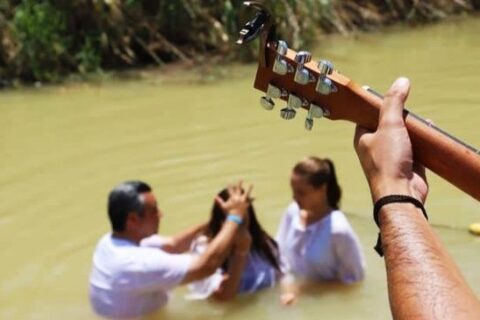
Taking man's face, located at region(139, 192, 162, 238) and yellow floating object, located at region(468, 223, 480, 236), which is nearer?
man's face, located at region(139, 192, 162, 238)

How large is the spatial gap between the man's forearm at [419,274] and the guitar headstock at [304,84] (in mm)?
330

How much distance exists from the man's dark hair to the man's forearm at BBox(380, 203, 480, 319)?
128 inches

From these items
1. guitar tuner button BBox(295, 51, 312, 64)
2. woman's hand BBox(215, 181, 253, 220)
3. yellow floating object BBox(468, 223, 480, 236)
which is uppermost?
guitar tuner button BBox(295, 51, 312, 64)

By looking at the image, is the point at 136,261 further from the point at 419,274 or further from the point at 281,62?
the point at 419,274

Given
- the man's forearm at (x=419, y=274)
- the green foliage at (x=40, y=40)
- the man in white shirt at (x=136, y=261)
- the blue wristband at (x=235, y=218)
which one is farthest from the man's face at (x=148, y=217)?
the green foliage at (x=40, y=40)

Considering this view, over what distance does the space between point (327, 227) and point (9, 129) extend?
5218 mm

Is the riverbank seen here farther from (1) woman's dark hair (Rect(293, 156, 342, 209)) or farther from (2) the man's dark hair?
(2) the man's dark hair

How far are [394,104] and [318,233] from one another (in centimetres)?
347

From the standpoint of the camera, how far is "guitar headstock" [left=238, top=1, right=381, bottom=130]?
1.98 meters

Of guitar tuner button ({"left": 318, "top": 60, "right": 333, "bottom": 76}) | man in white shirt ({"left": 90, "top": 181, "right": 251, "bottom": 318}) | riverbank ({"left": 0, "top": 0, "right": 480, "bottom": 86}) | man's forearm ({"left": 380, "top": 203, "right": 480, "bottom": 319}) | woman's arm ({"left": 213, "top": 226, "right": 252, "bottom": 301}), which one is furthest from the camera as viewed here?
riverbank ({"left": 0, "top": 0, "right": 480, "bottom": 86})

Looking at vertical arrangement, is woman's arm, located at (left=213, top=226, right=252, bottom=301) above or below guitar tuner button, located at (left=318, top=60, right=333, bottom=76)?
below

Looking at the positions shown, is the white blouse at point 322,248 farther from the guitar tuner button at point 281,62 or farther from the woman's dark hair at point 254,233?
the guitar tuner button at point 281,62

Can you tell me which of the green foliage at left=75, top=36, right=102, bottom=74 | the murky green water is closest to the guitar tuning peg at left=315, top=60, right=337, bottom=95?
the murky green water

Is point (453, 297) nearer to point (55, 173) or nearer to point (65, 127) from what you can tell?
point (55, 173)
